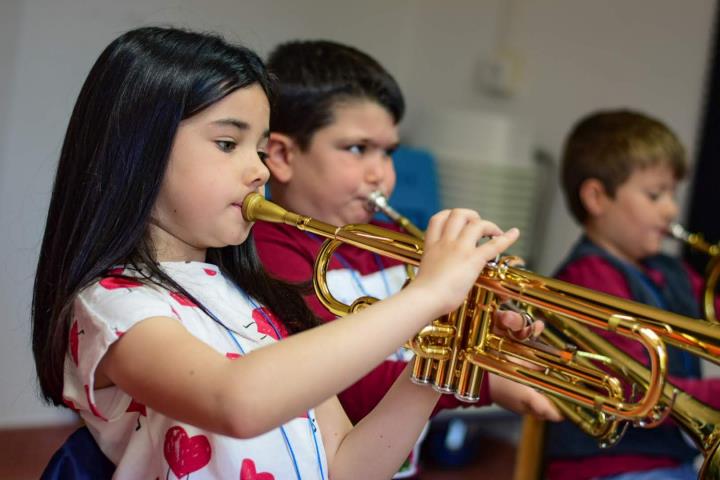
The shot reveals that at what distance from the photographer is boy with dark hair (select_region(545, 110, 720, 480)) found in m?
1.62

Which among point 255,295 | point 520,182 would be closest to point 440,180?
point 520,182

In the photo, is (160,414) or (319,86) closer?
(160,414)

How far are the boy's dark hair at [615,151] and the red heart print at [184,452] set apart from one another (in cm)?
127

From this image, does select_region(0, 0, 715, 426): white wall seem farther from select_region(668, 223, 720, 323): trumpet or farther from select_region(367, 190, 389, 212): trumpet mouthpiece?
select_region(367, 190, 389, 212): trumpet mouthpiece

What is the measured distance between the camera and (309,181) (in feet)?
4.71

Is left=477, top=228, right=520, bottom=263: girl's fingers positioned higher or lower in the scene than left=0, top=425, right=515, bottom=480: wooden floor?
higher

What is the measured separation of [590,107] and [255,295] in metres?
1.77

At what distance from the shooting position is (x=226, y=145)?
0.96 m

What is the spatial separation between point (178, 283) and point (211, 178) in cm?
12

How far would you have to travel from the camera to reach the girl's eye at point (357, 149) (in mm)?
1446

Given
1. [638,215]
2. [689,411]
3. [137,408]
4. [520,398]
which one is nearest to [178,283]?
[137,408]

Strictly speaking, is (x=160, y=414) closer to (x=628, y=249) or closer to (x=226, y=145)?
(x=226, y=145)

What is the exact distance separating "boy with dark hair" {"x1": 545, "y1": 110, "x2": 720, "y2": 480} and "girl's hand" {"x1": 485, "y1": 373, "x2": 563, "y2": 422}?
44 centimetres

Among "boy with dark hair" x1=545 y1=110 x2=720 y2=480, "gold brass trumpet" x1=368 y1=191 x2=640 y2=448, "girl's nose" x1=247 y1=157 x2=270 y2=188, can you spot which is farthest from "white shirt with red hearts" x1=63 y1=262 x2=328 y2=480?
"boy with dark hair" x1=545 y1=110 x2=720 y2=480
